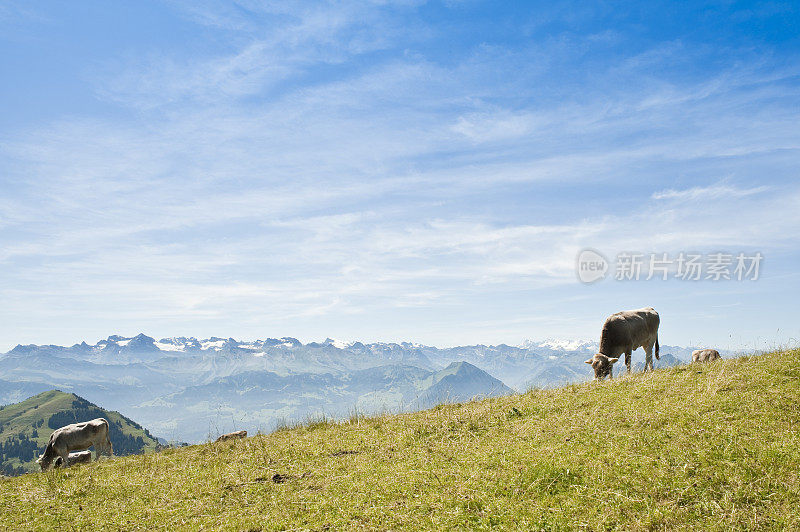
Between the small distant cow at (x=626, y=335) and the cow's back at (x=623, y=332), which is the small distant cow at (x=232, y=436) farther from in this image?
the cow's back at (x=623, y=332)

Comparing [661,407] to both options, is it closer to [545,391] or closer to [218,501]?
[545,391]

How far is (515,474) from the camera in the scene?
952 centimetres

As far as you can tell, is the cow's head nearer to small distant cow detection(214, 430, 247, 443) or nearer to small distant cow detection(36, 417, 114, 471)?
small distant cow detection(214, 430, 247, 443)

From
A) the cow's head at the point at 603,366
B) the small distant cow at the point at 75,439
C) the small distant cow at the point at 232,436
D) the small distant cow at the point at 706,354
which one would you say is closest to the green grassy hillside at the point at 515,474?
the small distant cow at the point at 232,436

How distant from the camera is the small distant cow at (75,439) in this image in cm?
2869

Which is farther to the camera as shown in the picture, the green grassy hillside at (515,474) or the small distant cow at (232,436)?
the small distant cow at (232,436)

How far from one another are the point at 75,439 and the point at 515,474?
32412 millimetres

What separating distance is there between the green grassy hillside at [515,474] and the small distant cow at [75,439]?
53.1ft

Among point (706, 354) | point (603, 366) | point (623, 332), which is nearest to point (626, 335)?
point (623, 332)

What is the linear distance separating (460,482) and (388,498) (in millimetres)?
1558

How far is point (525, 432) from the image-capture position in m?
12.4

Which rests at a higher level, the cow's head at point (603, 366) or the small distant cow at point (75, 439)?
the cow's head at point (603, 366)

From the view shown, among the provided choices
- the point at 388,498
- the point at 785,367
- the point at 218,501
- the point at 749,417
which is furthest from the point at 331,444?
the point at 785,367

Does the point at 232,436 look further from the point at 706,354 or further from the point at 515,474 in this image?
the point at 706,354
